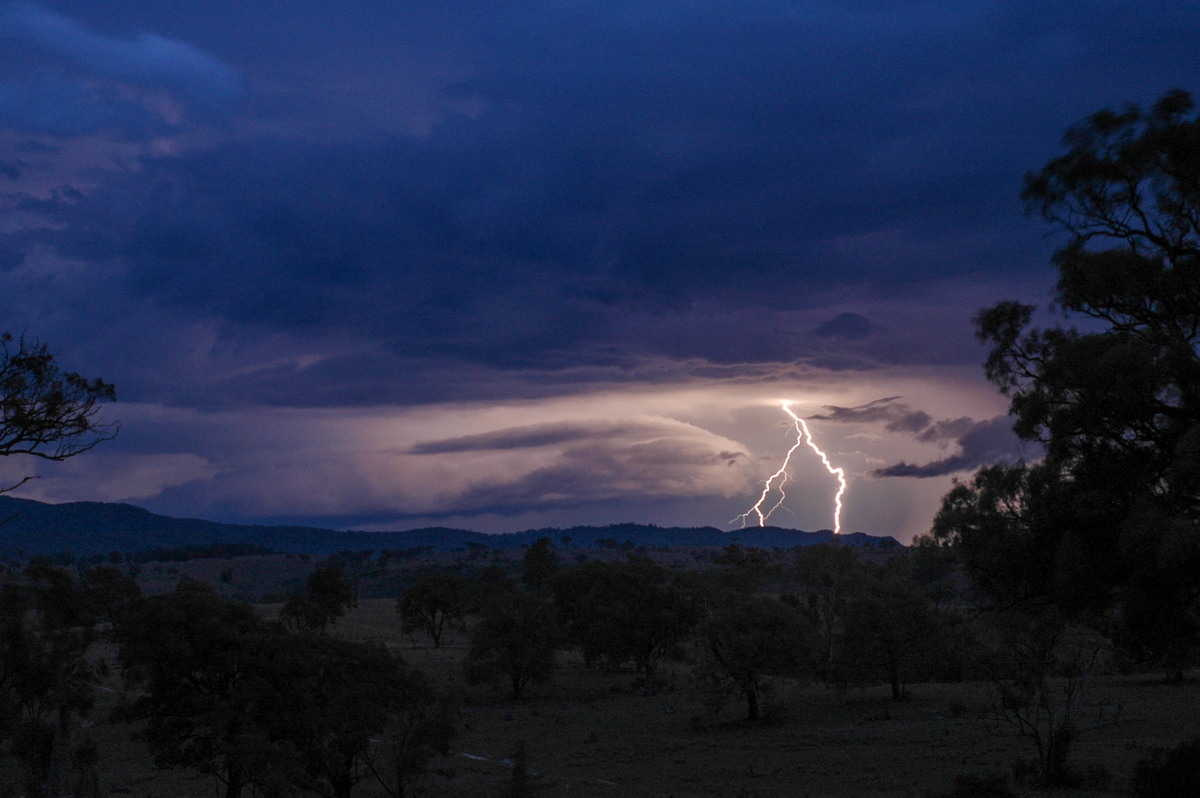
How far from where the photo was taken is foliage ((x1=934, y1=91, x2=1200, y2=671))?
63.5 feet

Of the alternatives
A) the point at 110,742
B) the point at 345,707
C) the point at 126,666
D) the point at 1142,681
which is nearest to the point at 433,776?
the point at 345,707

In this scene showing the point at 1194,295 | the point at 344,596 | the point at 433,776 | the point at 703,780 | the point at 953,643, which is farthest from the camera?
the point at 344,596

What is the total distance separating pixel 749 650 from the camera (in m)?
47.0

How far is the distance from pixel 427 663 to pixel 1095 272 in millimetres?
59383

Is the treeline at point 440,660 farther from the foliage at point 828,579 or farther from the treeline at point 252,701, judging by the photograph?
the foliage at point 828,579

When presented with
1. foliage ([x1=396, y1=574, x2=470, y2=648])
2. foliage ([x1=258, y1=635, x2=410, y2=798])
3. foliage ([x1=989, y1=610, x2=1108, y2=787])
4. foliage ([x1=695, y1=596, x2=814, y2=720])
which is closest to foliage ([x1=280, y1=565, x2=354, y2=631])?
foliage ([x1=396, y1=574, x2=470, y2=648])

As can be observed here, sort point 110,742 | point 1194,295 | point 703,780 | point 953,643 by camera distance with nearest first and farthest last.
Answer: point 1194,295
point 703,780
point 110,742
point 953,643

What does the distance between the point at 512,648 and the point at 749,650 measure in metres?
18.5

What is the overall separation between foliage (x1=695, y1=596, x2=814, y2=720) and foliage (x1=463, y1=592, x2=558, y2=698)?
46.6ft

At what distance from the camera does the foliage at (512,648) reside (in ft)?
194

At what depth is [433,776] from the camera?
1364 inches

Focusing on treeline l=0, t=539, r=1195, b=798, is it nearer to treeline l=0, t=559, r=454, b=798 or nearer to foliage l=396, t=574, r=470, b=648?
treeline l=0, t=559, r=454, b=798

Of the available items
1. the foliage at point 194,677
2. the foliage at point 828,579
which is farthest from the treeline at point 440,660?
the foliage at point 828,579

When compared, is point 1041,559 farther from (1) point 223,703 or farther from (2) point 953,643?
(2) point 953,643
